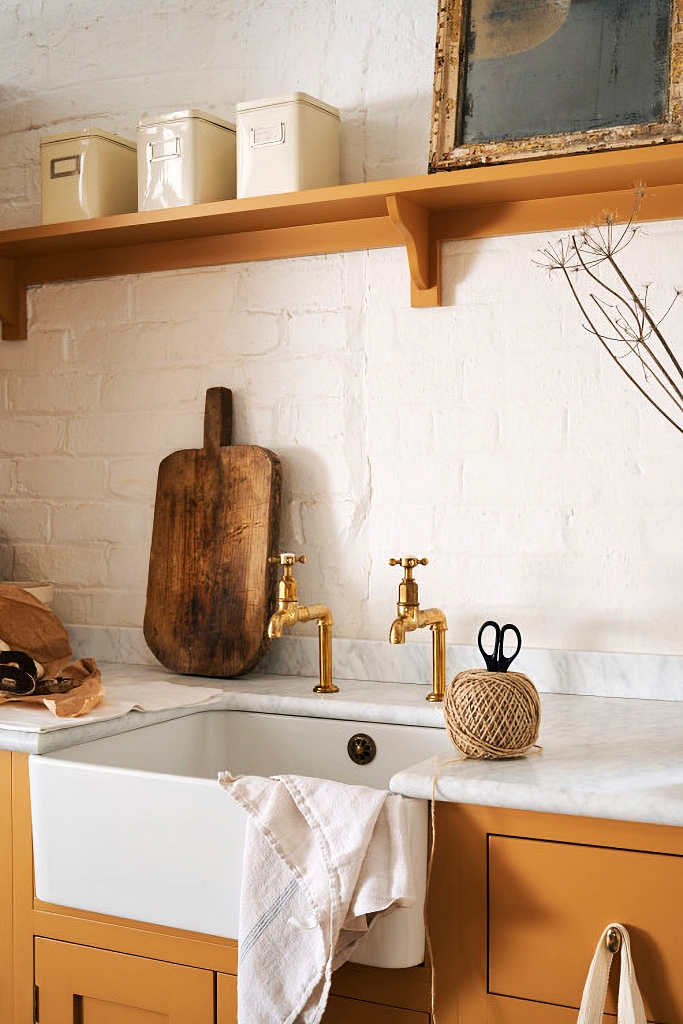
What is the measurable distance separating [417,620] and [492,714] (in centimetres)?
43

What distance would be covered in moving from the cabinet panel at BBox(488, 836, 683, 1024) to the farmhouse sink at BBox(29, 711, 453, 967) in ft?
0.32

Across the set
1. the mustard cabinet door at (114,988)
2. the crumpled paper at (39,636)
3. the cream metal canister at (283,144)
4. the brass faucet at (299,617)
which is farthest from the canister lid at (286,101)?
the mustard cabinet door at (114,988)

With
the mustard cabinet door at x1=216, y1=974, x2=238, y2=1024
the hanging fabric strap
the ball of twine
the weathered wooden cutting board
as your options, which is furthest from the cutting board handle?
the hanging fabric strap

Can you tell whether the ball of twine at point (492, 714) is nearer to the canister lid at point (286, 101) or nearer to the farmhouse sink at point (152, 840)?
the farmhouse sink at point (152, 840)

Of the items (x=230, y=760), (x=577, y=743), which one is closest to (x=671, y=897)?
(x=577, y=743)

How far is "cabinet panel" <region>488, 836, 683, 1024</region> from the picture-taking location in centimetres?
120

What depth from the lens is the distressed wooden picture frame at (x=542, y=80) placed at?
5.57 feet

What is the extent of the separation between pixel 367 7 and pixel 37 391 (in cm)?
102

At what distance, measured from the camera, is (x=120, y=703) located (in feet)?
5.70

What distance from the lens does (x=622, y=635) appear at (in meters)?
1.81

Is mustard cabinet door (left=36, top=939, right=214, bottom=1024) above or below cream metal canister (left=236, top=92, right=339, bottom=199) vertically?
below

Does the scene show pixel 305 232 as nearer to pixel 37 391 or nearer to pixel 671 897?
pixel 37 391

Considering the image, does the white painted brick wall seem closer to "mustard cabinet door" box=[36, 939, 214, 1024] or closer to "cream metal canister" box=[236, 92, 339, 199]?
"cream metal canister" box=[236, 92, 339, 199]

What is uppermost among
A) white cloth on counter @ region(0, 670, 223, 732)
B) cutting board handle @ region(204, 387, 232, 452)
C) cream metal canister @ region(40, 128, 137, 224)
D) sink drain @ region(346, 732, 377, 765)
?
cream metal canister @ region(40, 128, 137, 224)
